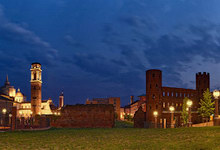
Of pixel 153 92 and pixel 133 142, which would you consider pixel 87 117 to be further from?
pixel 133 142

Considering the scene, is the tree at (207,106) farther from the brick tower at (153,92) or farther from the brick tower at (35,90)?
the brick tower at (35,90)

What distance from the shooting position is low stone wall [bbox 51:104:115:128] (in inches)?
1983

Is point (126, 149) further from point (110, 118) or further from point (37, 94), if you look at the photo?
point (37, 94)

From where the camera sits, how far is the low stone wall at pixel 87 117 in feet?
165

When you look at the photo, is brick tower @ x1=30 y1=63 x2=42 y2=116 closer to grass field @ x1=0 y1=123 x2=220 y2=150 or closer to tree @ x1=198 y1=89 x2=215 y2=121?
tree @ x1=198 y1=89 x2=215 y2=121

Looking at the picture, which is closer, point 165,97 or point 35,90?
point 165,97

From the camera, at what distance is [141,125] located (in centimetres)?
6372

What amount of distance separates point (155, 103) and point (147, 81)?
6.18 meters

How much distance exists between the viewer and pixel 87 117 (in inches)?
2009

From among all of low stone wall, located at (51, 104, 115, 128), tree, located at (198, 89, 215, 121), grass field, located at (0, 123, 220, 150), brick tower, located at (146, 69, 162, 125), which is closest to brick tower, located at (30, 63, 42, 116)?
low stone wall, located at (51, 104, 115, 128)

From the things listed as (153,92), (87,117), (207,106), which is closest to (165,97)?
(153,92)

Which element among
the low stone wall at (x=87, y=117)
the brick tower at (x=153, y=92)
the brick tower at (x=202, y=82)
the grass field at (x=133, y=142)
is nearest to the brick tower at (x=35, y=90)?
the low stone wall at (x=87, y=117)

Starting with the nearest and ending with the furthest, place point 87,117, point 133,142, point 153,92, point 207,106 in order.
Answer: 1. point 133,142
2. point 87,117
3. point 207,106
4. point 153,92

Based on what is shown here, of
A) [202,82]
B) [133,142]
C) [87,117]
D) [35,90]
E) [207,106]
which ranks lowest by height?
[87,117]
